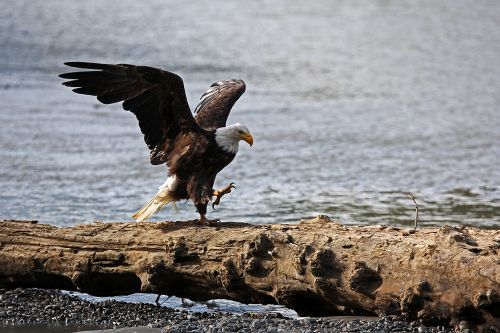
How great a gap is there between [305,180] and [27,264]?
5185 mm

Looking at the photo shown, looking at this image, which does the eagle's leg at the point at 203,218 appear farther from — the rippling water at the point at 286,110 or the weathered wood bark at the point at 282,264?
the rippling water at the point at 286,110

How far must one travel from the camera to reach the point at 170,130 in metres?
7.27

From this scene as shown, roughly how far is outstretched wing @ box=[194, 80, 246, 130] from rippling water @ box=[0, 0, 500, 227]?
1.41 meters

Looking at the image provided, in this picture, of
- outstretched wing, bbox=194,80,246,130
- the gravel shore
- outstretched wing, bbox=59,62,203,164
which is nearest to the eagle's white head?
outstretched wing, bbox=59,62,203,164

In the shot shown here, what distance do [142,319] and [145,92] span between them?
1.57 meters

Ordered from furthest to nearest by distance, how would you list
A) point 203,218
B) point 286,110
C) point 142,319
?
point 286,110 → point 203,218 → point 142,319

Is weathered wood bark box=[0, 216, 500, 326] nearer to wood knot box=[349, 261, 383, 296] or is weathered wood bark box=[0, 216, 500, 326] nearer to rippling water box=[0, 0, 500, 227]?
wood knot box=[349, 261, 383, 296]

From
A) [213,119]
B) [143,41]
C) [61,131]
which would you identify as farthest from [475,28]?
[213,119]

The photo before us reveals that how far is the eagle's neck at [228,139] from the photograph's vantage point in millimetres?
7277

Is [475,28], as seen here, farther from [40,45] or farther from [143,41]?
[40,45]

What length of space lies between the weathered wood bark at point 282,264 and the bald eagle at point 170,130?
0.53m

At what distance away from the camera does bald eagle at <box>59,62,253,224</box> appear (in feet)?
22.8

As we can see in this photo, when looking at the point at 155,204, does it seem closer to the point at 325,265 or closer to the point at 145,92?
the point at 145,92

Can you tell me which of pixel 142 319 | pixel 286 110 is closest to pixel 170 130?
pixel 142 319
